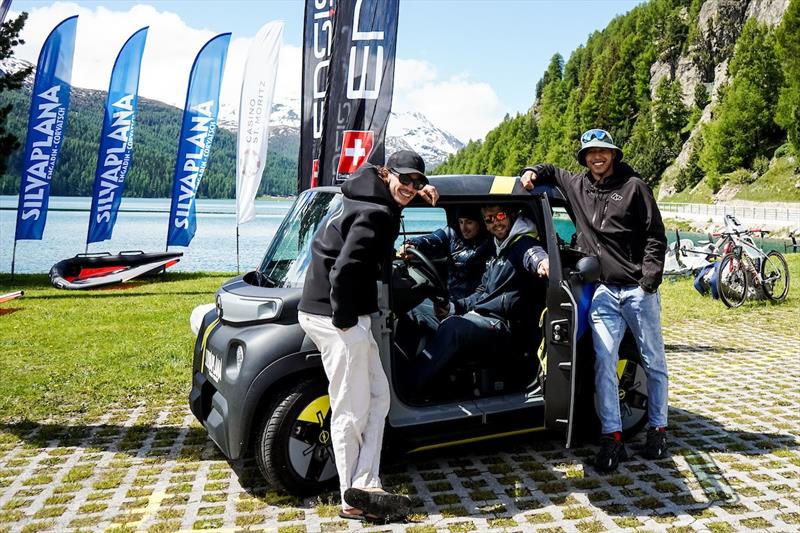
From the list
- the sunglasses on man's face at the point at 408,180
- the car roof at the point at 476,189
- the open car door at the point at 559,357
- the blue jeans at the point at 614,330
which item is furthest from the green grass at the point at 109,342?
the sunglasses on man's face at the point at 408,180


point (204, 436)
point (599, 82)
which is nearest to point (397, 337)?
point (204, 436)

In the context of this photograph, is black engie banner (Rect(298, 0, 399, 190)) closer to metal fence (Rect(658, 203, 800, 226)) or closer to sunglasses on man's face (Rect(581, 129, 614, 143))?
sunglasses on man's face (Rect(581, 129, 614, 143))

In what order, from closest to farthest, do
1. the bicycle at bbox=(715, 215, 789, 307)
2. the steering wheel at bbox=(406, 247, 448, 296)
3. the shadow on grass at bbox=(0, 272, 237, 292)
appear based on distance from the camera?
the steering wheel at bbox=(406, 247, 448, 296), the bicycle at bbox=(715, 215, 789, 307), the shadow on grass at bbox=(0, 272, 237, 292)

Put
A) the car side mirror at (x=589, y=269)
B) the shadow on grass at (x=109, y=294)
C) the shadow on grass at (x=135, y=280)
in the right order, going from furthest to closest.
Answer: the shadow on grass at (x=135, y=280), the shadow on grass at (x=109, y=294), the car side mirror at (x=589, y=269)

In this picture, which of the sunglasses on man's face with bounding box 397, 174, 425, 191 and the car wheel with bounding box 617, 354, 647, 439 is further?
the car wheel with bounding box 617, 354, 647, 439

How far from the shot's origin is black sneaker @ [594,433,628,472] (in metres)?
4.46

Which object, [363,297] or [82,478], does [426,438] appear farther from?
[82,478]

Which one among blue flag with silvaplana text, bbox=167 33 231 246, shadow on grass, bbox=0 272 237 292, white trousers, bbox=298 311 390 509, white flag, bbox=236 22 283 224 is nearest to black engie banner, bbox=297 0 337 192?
white trousers, bbox=298 311 390 509

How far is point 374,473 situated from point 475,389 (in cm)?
119

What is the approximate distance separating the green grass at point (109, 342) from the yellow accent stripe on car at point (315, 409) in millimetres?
894

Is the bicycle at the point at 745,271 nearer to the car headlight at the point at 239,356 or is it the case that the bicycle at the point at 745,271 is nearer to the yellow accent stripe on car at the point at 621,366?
the yellow accent stripe on car at the point at 621,366

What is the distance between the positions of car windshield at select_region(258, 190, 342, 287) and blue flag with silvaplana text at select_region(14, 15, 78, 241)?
49.8 ft

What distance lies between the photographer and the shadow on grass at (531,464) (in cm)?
407

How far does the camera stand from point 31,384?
684 cm
